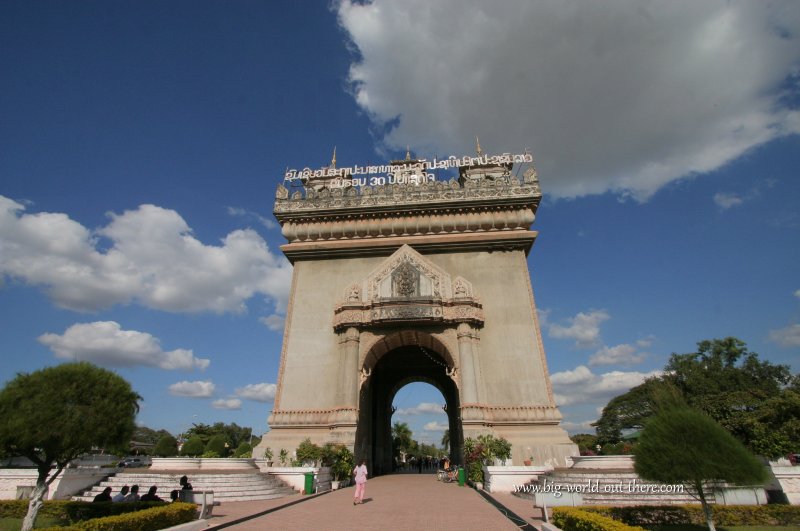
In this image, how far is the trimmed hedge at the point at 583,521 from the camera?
23.2 ft

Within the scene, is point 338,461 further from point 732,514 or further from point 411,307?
point 732,514

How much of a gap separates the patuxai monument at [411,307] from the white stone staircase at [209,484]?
5.35 m

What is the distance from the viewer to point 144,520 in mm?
8836

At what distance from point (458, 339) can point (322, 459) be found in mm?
8890

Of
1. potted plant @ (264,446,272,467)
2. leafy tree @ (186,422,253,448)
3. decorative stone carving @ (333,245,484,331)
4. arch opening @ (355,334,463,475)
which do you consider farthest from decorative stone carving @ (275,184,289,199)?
leafy tree @ (186,422,253,448)

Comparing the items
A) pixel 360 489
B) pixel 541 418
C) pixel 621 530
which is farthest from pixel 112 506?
pixel 541 418

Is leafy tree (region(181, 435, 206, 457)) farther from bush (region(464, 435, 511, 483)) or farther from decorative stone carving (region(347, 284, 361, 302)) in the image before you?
bush (region(464, 435, 511, 483))

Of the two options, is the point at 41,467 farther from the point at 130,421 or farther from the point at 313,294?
the point at 313,294

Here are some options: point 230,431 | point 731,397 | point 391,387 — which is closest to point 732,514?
point 391,387

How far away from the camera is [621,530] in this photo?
22.3ft

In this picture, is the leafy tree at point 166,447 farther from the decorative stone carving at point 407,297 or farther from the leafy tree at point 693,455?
the leafy tree at point 693,455

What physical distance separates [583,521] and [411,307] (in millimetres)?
15505

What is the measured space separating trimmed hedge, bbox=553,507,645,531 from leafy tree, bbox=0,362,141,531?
10.8 meters

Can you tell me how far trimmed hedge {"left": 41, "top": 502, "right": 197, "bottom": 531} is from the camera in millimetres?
7840
